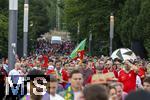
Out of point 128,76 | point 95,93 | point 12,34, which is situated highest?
point 12,34

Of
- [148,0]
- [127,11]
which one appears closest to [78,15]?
[127,11]

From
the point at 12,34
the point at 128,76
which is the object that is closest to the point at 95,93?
the point at 128,76

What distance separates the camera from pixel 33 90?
7.32 m

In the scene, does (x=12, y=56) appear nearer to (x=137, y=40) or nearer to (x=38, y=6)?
(x=137, y=40)

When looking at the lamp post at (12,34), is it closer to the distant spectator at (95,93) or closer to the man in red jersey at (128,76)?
the man in red jersey at (128,76)

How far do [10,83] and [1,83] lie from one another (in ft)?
3.03

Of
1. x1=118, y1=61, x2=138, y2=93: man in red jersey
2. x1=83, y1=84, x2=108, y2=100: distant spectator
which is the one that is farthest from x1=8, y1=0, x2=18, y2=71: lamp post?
x1=83, y1=84, x2=108, y2=100: distant spectator

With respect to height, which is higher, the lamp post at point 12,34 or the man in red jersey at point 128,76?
the lamp post at point 12,34

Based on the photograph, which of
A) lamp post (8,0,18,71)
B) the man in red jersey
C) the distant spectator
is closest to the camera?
the distant spectator

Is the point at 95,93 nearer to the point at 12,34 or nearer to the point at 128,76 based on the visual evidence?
the point at 128,76

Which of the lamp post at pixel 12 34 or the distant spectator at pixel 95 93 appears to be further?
the lamp post at pixel 12 34

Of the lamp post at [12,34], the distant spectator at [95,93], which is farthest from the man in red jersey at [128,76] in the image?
the distant spectator at [95,93]

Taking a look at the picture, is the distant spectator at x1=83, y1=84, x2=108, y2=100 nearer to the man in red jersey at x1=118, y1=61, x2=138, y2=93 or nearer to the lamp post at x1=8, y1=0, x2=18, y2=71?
the man in red jersey at x1=118, y1=61, x2=138, y2=93

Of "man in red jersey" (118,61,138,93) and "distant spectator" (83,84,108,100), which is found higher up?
"distant spectator" (83,84,108,100)
